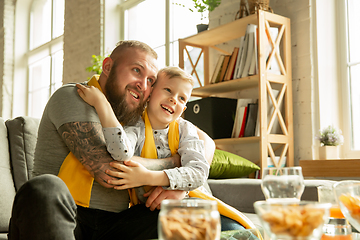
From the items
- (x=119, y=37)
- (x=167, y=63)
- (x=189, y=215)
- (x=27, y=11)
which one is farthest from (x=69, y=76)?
(x=189, y=215)

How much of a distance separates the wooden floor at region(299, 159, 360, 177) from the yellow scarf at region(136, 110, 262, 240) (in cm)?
122

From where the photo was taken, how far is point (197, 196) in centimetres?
142

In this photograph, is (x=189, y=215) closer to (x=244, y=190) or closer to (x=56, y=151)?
(x=56, y=151)

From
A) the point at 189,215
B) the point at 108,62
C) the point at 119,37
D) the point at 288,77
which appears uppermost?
the point at 119,37

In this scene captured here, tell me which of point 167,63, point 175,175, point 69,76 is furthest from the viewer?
point 69,76

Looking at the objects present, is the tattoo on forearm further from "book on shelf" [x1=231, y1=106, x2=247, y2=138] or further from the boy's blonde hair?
"book on shelf" [x1=231, y1=106, x2=247, y2=138]

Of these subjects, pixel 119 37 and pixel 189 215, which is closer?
pixel 189 215

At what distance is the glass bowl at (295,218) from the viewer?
0.54 metres

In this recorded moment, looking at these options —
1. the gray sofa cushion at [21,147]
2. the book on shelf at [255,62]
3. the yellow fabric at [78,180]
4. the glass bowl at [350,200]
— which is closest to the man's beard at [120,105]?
the yellow fabric at [78,180]

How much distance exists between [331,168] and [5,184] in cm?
184

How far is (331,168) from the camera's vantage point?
238 cm

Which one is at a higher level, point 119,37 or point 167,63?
point 119,37

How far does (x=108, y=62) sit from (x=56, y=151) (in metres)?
0.42

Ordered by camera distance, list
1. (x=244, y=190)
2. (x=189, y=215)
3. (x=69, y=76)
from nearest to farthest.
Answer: (x=189, y=215), (x=244, y=190), (x=69, y=76)
